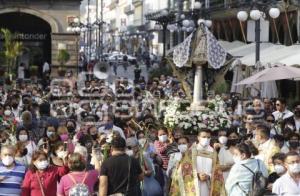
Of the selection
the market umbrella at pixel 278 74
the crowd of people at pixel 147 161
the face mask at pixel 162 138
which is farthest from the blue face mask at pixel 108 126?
the market umbrella at pixel 278 74

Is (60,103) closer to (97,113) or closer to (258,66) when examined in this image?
(97,113)

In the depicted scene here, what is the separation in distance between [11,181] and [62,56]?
37.3 metres

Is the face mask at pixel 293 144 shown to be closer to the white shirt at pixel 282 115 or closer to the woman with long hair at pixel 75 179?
the woman with long hair at pixel 75 179

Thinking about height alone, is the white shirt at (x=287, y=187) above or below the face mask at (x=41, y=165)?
below

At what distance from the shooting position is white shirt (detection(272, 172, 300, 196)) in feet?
31.2

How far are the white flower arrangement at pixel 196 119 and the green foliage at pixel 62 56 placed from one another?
2886cm

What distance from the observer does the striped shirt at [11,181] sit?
10289 millimetres

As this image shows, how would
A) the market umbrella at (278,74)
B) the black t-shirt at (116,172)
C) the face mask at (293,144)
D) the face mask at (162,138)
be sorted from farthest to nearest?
the market umbrella at (278,74), the face mask at (162,138), the face mask at (293,144), the black t-shirt at (116,172)

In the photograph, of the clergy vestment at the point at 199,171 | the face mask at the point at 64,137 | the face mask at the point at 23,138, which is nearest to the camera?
the clergy vestment at the point at 199,171

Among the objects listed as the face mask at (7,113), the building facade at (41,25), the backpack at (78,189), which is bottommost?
the backpack at (78,189)

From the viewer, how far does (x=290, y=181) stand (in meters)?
9.58

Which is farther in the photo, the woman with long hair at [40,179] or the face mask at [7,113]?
the face mask at [7,113]

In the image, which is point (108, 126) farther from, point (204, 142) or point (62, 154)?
point (204, 142)

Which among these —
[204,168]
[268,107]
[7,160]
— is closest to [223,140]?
[204,168]
